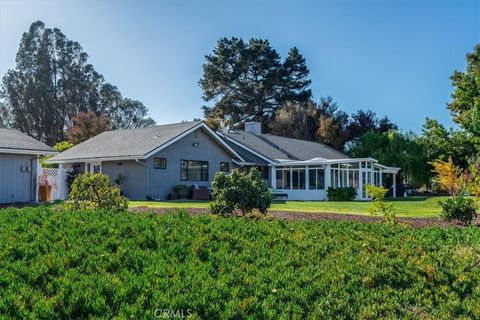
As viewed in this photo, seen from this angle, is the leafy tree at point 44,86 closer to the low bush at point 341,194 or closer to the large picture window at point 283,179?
the large picture window at point 283,179

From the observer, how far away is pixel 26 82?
174 feet

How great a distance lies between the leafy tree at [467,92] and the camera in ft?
96.1

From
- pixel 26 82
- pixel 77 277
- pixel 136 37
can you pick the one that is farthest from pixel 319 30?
pixel 26 82

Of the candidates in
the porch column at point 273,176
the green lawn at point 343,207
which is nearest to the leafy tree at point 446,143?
the porch column at point 273,176

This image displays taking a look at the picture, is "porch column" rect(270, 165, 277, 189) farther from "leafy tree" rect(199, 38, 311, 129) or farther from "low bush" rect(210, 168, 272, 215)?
"leafy tree" rect(199, 38, 311, 129)

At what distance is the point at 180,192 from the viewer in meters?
25.0

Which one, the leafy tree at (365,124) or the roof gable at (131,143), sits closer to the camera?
the roof gable at (131,143)

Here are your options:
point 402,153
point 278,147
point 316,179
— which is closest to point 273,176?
point 316,179

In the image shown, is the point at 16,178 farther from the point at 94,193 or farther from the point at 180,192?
the point at 94,193

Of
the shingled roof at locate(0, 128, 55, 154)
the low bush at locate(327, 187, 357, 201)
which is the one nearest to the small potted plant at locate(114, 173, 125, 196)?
the shingled roof at locate(0, 128, 55, 154)

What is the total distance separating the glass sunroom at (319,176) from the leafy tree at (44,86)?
110ft

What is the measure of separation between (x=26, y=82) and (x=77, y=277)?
5453cm

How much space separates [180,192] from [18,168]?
27.9 ft

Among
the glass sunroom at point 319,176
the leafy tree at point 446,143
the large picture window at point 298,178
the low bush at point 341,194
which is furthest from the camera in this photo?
the leafy tree at point 446,143
